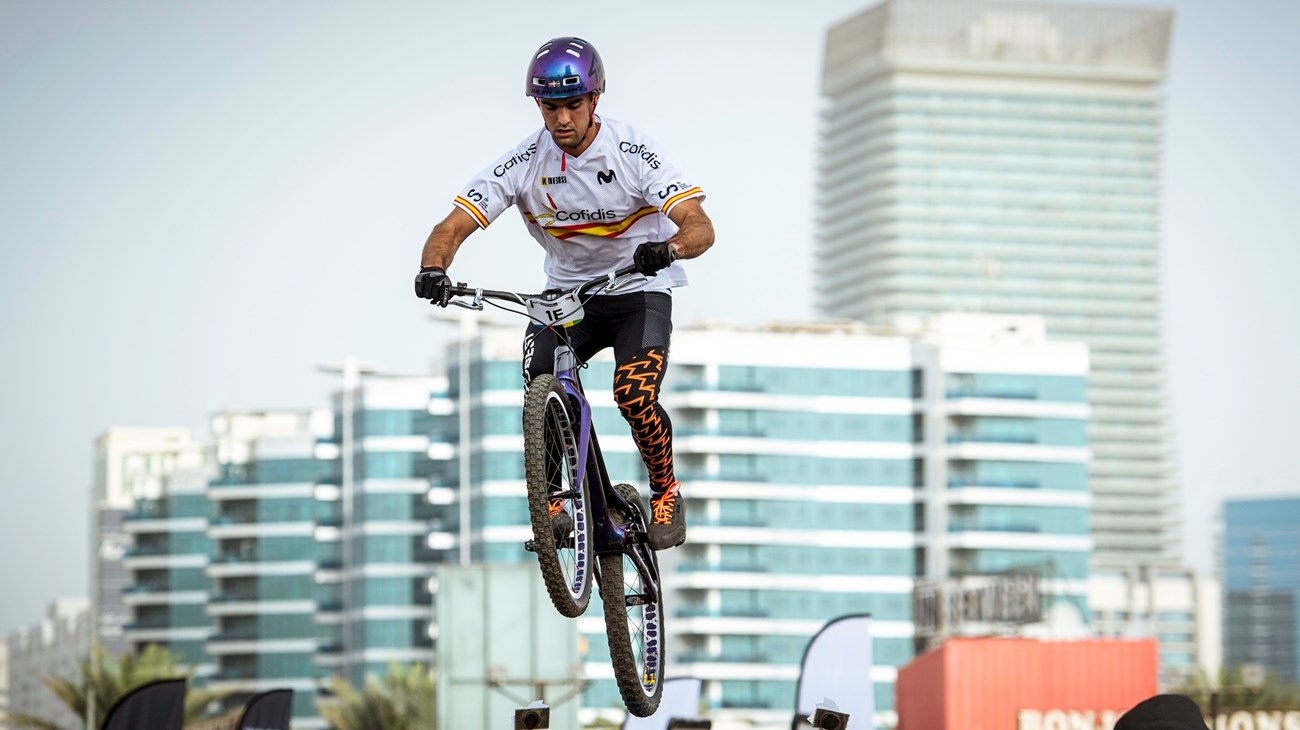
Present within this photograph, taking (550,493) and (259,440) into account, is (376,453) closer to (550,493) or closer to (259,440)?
(259,440)

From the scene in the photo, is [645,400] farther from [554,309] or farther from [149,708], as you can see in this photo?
[149,708]

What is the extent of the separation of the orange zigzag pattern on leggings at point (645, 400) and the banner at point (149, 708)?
30.6 feet

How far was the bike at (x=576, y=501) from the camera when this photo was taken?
11.8m

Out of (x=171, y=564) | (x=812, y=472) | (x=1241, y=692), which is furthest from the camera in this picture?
(x=171, y=564)

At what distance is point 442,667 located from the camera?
47062 millimetres

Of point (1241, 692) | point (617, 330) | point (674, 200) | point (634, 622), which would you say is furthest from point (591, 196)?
point (1241, 692)

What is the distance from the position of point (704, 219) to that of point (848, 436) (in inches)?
5790

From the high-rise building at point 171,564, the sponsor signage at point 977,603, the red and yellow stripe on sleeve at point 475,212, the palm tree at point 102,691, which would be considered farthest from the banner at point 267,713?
the high-rise building at point 171,564

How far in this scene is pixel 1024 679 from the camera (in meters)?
63.6

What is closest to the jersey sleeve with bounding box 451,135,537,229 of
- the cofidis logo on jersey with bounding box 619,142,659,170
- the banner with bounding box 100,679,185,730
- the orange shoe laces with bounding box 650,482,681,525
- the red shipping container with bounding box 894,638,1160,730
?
the cofidis logo on jersey with bounding box 619,142,659,170

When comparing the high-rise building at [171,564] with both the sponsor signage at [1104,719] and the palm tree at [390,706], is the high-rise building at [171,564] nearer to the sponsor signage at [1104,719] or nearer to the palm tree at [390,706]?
the palm tree at [390,706]

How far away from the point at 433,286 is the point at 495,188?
3.08 ft

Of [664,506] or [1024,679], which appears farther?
[1024,679]

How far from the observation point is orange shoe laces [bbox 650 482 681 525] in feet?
43.7
